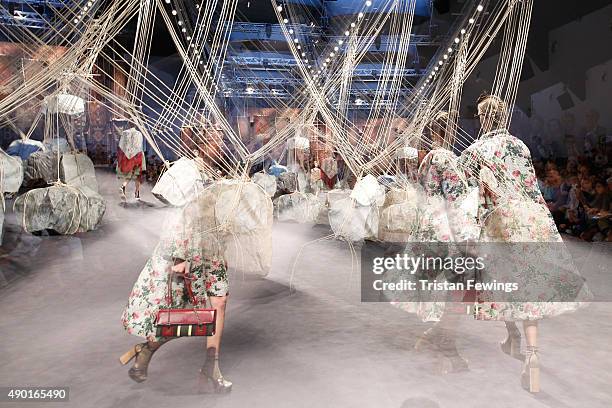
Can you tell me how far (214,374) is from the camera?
8.09 feet

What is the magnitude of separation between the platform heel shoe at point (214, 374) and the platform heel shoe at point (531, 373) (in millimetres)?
1192

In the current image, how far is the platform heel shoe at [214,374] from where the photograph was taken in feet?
8.00

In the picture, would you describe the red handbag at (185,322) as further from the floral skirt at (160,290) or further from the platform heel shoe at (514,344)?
the platform heel shoe at (514,344)

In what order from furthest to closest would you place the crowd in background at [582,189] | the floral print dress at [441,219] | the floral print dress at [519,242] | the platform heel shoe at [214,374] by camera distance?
1. the crowd in background at [582,189]
2. the floral print dress at [441,219]
3. the floral print dress at [519,242]
4. the platform heel shoe at [214,374]

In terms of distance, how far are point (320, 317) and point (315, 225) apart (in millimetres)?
3516

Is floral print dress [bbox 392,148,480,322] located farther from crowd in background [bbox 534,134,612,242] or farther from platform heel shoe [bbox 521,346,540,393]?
crowd in background [bbox 534,134,612,242]

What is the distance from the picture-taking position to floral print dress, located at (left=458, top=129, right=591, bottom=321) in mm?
2619

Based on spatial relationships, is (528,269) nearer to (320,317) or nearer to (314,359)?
(314,359)

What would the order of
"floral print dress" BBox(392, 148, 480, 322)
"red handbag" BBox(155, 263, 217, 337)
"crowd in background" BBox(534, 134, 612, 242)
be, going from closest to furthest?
"red handbag" BBox(155, 263, 217, 337), "floral print dress" BBox(392, 148, 480, 322), "crowd in background" BBox(534, 134, 612, 242)

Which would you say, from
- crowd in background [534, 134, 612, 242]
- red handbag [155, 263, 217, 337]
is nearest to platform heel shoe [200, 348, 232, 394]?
red handbag [155, 263, 217, 337]

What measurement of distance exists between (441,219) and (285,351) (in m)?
0.95

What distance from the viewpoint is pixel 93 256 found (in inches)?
189

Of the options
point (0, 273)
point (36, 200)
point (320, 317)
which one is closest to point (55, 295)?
point (0, 273)

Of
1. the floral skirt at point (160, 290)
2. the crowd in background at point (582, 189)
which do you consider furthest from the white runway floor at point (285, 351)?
the crowd in background at point (582, 189)
